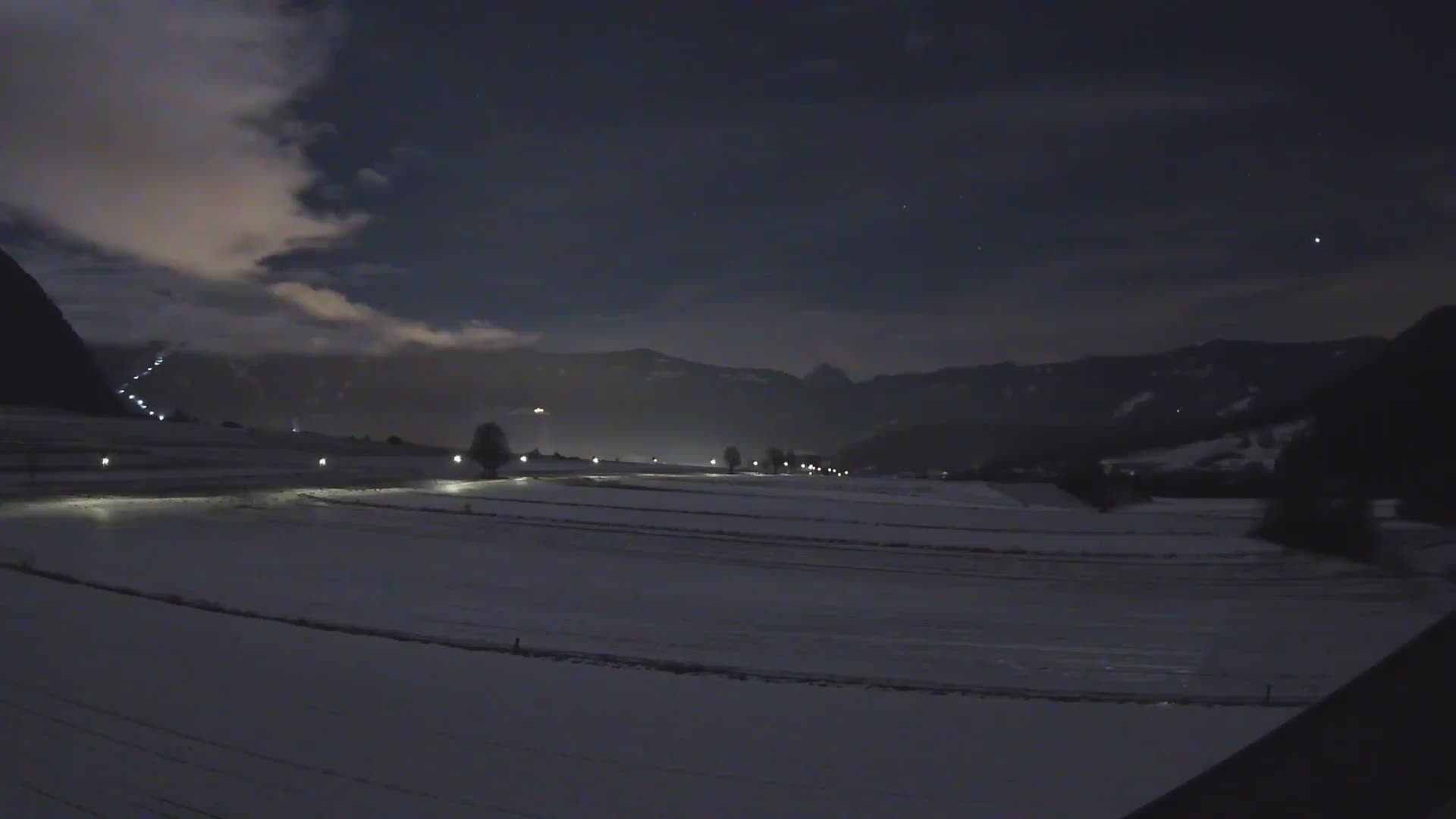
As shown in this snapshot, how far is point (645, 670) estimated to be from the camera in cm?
1148

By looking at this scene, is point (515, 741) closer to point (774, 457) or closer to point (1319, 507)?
point (1319, 507)

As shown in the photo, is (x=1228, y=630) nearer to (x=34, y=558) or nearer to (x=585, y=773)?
(x=585, y=773)

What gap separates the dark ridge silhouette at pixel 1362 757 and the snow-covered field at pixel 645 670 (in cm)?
460

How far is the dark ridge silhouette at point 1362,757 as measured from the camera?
2.54 meters

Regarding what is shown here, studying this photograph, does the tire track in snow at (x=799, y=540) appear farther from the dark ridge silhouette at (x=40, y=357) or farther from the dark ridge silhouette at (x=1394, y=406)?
the dark ridge silhouette at (x=40, y=357)

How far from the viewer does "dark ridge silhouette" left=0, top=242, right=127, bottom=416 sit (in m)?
116

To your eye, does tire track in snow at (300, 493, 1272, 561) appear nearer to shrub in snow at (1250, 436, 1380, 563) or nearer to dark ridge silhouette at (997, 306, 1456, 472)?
shrub in snow at (1250, 436, 1380, 563)

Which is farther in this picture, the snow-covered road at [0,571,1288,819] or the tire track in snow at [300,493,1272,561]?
the tire track in snow at [300,493,1272,561]

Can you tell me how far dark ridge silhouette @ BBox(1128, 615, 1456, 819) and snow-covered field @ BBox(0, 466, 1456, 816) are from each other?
4597 millimetres

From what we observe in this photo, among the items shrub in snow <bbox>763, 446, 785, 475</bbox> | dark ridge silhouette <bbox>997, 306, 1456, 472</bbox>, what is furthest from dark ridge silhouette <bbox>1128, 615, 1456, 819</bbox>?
shrub in snow <bbox>763, 446, 785, 475</bbox>

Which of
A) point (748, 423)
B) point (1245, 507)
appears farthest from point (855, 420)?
point (1245, 507)

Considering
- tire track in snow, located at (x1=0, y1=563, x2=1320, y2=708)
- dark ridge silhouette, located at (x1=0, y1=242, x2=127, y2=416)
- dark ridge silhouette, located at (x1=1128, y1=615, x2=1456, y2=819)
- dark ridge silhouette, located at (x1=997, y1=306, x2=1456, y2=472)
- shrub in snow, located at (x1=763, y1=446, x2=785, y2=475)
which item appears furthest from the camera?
dark ridge silhouette, located at (x1=0, y1=242, x2=127, y2=416)

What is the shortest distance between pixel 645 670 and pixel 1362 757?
958 centimetres

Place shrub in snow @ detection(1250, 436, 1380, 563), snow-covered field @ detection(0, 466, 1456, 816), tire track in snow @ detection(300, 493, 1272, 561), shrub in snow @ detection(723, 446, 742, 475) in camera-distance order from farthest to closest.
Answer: shrub in snow @ detection(723, 446, 742, 475) < tire track in snow @ detection(300, 493, 1272, 561) < shrub in snow @ detection(1250, 436, 1380, 563) < snow-covered field @ detection(0, 466, 1456, 816)
